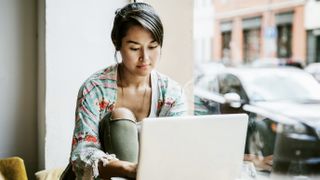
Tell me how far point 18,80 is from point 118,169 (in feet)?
2.99

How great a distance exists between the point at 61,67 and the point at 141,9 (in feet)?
1.83

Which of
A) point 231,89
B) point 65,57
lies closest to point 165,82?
point 65,57

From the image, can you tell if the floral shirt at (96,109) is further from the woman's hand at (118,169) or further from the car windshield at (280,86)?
the car windshield at (280,86)

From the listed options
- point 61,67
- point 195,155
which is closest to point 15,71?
point 61,67

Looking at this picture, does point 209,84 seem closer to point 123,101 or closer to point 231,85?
point 231,85

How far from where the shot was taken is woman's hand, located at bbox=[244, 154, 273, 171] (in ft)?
6.01

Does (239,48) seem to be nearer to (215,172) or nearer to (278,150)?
(278,150)

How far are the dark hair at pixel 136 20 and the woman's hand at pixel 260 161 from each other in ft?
2.48

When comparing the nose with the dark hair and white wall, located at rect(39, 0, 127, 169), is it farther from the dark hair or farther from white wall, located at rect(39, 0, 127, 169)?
white wall, located at rect(39, 0, 127, 169)

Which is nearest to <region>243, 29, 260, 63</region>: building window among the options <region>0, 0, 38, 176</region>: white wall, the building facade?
the building facade

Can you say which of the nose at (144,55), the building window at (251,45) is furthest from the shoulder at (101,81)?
the building window at (251,45)

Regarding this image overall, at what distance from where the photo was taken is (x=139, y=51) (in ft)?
4.66

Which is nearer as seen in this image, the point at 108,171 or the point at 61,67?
the point at 108,171

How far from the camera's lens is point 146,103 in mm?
1484
